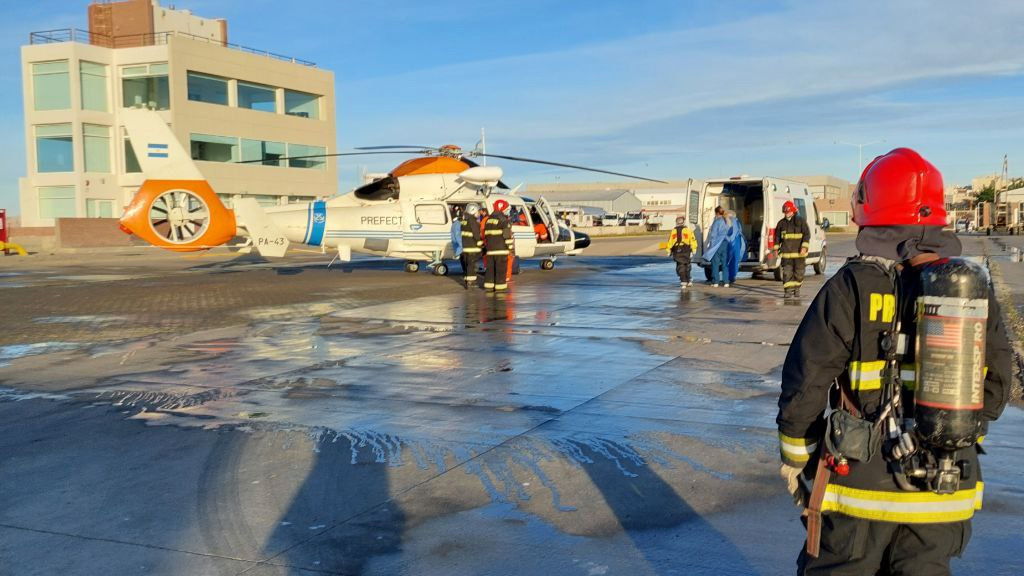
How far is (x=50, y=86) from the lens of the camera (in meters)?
43.5

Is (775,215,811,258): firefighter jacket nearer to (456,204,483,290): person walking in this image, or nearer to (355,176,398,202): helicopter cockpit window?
(456,204,483,290): person walking

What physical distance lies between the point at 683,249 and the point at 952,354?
607 inches

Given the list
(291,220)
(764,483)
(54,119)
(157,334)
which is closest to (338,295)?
(291,220)

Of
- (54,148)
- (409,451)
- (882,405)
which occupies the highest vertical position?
(54,148)

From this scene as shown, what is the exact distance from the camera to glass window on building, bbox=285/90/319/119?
164 ft

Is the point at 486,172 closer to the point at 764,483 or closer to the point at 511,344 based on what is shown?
the point at 511,344

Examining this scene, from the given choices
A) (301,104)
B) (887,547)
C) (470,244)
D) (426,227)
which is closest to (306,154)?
(301,104)

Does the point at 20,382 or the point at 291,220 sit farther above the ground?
the point at 291,220

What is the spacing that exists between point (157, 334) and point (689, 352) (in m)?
7.12

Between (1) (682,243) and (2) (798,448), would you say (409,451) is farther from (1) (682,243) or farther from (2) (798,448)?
(1) (682,243)

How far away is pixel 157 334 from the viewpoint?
39.4ft

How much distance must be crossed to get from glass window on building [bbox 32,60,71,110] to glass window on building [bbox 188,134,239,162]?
629 cm

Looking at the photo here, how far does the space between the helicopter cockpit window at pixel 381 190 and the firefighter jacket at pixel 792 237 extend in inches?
380

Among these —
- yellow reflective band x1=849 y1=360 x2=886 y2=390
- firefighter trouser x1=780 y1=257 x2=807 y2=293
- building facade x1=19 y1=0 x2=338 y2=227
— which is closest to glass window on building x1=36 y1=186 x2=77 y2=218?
building facade x1=19 y1=0 x2=338 y2=227
